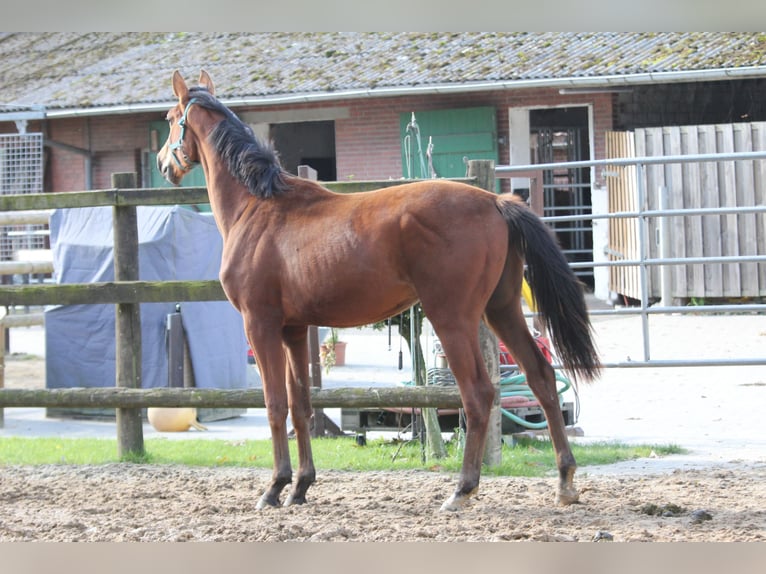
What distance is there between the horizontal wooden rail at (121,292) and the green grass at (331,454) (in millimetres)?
1140

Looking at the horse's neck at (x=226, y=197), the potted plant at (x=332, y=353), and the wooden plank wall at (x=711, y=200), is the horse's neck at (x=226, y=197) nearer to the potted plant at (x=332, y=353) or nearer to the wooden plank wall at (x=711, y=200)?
the potted plant at (x=332, y=353)

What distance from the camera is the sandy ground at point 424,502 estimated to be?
438 centimetres

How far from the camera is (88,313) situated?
9.44 meters

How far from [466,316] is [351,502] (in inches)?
48.6

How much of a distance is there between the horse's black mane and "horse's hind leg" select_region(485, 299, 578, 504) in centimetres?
145

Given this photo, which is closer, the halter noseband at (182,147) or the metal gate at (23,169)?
the halter noseband at (182,147)

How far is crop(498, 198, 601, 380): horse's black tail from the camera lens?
5.03 m

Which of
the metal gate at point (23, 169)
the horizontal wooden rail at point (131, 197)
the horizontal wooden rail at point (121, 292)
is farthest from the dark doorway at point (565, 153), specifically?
the horizontal wooden rail at point (121, 292)

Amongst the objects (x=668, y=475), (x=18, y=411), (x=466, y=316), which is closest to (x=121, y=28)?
(x=466, y=316)

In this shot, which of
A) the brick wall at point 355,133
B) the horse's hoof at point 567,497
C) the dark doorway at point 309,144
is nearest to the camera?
the horse's hoof at point 567,497

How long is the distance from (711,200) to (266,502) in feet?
35.5

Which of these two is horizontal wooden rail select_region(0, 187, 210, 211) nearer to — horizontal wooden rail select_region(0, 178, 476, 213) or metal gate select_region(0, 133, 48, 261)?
horizontal wooden rail select_region(0, 178, 476, 213)

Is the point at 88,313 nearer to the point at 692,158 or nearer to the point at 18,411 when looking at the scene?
the point at 18,411

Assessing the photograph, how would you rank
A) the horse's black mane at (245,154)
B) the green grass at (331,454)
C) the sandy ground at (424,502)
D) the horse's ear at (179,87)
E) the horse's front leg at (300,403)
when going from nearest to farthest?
the sandy ground at (424,502), the horse's front leg at (300,403), the horse's black mane at (245,154), the horse's ear at (179,87), the green grass at (331,454)
